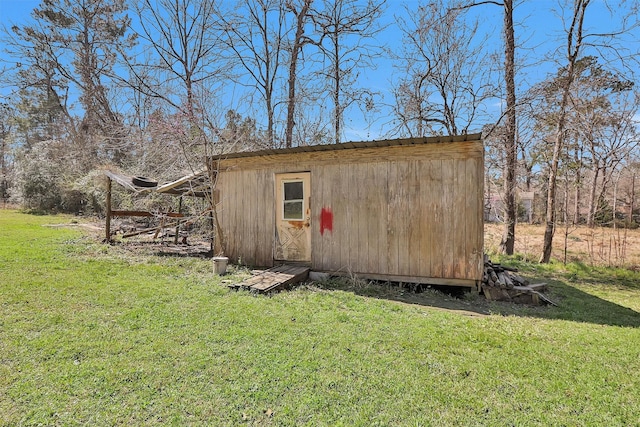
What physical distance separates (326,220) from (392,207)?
1.28 m

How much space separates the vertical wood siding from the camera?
17.0ft

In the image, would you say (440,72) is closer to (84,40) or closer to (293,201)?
(293,201)

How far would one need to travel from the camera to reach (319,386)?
243 cm

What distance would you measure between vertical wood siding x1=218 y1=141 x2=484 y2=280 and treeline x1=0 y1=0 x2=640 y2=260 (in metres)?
2.86

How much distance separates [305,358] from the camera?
2852mm

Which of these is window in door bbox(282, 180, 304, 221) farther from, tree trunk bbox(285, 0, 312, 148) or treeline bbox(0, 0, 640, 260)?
tree trunk bbox(285, 0, 312, 148)

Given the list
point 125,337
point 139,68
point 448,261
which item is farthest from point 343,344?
point 139,68

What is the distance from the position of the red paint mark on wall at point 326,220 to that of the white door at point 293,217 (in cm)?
28

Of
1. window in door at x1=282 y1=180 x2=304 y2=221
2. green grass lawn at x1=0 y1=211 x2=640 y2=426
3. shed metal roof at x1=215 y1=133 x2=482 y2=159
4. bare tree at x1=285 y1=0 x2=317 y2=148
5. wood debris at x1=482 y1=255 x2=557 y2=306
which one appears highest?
bare tree at x1=285 y1=0 x2=317 y2=148

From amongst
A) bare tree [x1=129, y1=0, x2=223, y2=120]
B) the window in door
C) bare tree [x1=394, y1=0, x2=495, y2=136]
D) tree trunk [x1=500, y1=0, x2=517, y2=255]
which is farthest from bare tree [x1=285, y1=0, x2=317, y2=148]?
tree trunk [x1=500, y1=0, x2=517, y2=255]

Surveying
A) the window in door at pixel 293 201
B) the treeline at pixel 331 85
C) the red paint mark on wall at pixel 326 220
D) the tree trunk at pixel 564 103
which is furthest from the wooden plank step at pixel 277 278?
the tree trunk at pixel 564 103

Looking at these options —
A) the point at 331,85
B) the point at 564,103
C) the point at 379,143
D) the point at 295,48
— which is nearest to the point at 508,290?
the point at 379,143

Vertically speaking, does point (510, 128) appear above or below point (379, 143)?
above

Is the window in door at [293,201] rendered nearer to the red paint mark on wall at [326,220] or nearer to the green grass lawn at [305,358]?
the red paint mark on wall at [326,220]
